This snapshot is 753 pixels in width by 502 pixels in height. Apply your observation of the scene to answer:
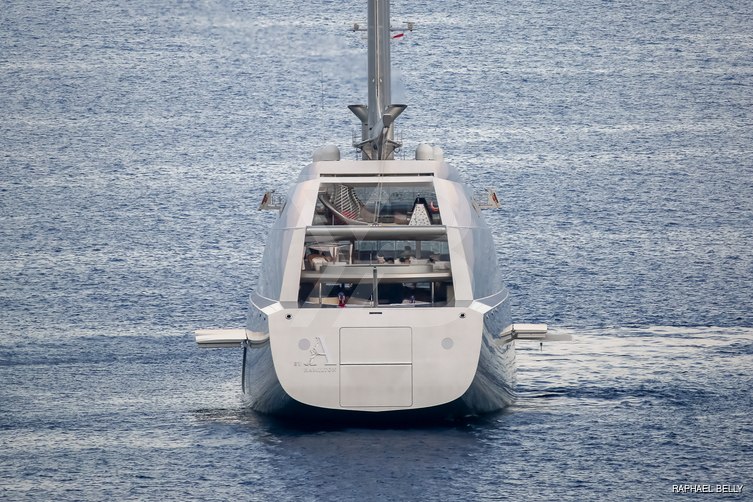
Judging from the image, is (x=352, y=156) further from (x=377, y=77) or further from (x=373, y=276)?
(x=373, y=276)

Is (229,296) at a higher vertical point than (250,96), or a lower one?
lower

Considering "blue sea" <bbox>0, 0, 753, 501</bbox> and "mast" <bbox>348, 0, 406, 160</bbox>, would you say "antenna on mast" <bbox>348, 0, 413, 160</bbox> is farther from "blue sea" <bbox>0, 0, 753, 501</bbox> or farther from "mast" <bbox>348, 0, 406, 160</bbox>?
"blue sea" <bbox>0, 0, 753, 501</bbox>

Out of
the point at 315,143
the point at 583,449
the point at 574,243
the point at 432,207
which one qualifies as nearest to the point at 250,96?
the point at 315,143

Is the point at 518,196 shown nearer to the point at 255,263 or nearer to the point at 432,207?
the point at 255,263

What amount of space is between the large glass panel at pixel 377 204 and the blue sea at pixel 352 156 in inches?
204

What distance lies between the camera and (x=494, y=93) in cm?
11212

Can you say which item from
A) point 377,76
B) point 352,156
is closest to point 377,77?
point 377,76

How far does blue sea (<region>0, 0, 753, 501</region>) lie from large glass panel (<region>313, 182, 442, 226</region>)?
5187 millimetres

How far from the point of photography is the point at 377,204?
45.5 m

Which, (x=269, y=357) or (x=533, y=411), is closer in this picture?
(x=269, y=357)

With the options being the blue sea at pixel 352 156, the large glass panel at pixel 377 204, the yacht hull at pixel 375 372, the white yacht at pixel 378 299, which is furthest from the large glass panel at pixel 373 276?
the blue sea at pixel 352 156

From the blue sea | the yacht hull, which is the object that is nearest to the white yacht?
the yacht hull

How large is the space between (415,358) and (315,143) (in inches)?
2387

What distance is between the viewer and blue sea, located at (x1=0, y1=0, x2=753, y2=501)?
133ft
